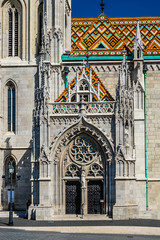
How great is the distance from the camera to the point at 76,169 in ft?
106

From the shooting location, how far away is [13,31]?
37938mm

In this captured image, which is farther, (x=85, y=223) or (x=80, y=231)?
(x=85, y=223)

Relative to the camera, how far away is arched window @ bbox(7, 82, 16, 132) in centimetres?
3703

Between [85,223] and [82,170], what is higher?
[82,170]

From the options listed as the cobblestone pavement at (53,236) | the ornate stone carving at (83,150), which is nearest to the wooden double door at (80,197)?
the ornate stone carving at (83,150)

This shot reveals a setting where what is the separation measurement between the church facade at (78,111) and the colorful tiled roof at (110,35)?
0.24 ft

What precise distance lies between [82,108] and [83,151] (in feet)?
8.11

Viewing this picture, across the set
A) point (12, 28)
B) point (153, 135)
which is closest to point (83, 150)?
point (153, 135)

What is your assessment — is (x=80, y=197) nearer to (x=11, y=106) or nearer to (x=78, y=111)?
(x=78, y=111)

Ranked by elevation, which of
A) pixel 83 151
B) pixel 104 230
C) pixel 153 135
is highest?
pixel 153 135

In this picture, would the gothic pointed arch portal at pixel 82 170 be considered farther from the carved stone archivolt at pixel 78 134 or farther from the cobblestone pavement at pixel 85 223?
the cobblestone pavement at pixel 85 223

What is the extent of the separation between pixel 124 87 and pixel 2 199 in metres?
11.0

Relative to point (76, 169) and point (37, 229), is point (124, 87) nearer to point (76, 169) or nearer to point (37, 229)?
point (76, 169)

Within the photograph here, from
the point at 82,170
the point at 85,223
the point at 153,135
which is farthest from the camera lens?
the point at 153,135
